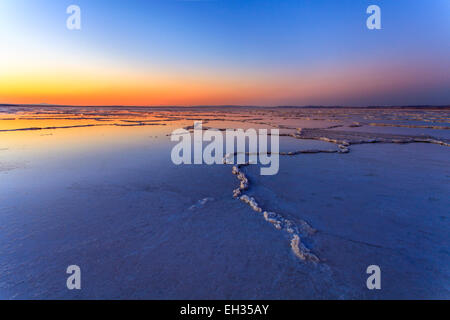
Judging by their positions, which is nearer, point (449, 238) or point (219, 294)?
point (219, 294)

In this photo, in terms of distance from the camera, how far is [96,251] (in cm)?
225

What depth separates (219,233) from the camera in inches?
104

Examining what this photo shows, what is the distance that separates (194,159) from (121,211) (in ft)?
10.3

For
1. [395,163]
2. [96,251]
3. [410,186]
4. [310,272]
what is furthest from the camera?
[395,163]

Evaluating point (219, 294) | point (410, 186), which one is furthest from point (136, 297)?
point (410, 186)

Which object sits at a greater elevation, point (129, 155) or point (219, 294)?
point (129, 155)

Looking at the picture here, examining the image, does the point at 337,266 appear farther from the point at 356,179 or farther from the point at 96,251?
the point at 356,179

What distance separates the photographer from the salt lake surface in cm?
187

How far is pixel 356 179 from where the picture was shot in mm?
4539

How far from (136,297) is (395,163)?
266 inches

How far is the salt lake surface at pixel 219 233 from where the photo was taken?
187 cm

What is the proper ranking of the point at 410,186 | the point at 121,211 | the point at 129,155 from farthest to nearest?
the point at 129,155, the point at 410,186, the point at 121,211
